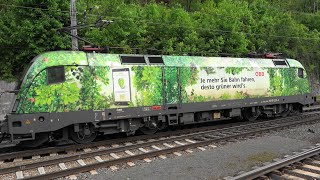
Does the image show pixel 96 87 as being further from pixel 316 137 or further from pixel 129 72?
pixel 316 137

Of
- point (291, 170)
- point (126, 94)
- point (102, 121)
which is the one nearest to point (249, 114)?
point (126, 94)

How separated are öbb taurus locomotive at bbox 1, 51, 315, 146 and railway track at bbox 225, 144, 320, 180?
5.61 m

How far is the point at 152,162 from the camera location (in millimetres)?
9438

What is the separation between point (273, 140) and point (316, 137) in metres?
1.91

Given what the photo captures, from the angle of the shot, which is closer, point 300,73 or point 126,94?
point 126,94

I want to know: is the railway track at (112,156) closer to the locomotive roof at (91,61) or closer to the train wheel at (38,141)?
the train wheel at (38,141)

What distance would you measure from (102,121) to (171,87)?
3353 millimetres

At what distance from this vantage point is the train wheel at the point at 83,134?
11492 mm

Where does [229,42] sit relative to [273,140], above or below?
above

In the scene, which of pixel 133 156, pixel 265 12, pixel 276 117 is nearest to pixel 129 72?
pixel 133 156

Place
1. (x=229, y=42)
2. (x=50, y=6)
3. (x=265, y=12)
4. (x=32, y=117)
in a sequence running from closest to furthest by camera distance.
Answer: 1. (x=32, y=117)
2. (x=50, y=6)
3. (x=229, y=42)
4. (x=265, y=12)

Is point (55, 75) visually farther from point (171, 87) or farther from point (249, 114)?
point (249, 114)

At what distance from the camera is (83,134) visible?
11.6 meters

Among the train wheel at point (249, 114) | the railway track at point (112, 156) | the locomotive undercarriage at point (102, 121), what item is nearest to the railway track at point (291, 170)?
the railway track at point (112, 156)
